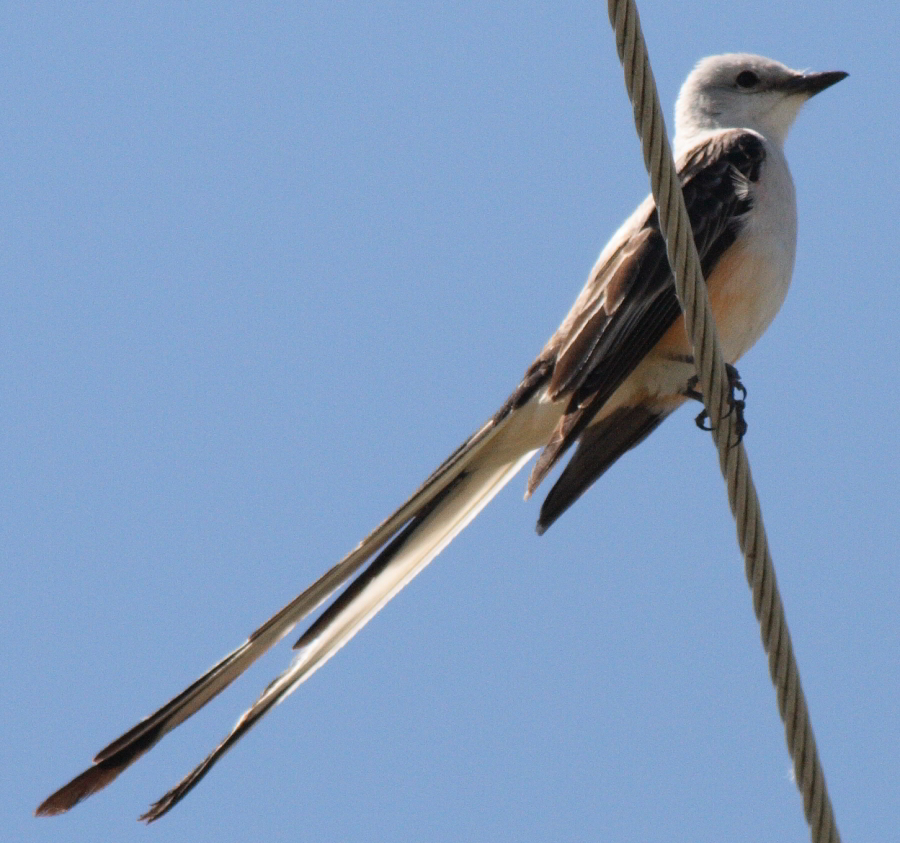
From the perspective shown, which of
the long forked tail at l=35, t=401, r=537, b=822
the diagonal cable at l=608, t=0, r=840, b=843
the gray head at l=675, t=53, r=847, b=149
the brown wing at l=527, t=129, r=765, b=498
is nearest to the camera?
the diagonal cable at l=608, t=0, r=840, b=843

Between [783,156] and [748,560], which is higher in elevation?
[783,156]

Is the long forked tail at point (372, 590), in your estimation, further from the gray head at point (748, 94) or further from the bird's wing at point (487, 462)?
the gray head at point (748, 94)

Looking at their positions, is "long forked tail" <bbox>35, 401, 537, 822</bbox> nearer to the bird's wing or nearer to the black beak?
the bird's wing

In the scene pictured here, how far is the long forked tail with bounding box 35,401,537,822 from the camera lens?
3701 mm

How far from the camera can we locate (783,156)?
5.19 m

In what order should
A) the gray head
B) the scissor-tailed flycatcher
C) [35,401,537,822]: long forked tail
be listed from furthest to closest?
the gray head → the scissor-tailed flycatcher → [35,401,537,822]: long forked tail

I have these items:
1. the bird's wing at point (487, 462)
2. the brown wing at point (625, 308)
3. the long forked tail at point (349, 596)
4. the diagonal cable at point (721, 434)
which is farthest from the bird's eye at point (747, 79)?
the diagonal cable at point (721, 434)

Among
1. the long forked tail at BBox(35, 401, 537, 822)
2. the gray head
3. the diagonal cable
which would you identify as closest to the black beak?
the gray head

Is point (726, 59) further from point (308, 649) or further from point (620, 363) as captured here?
point (308, 649)

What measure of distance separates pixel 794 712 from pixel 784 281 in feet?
6.56

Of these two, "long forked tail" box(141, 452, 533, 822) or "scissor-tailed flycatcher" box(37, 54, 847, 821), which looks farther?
"scissor-tailed flycatcher" box(37, 54, 847, 821)

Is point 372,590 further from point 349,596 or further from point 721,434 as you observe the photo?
point 721,434

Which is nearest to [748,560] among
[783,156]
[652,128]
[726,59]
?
[652,128]

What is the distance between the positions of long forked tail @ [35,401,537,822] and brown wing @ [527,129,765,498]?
162 mm
